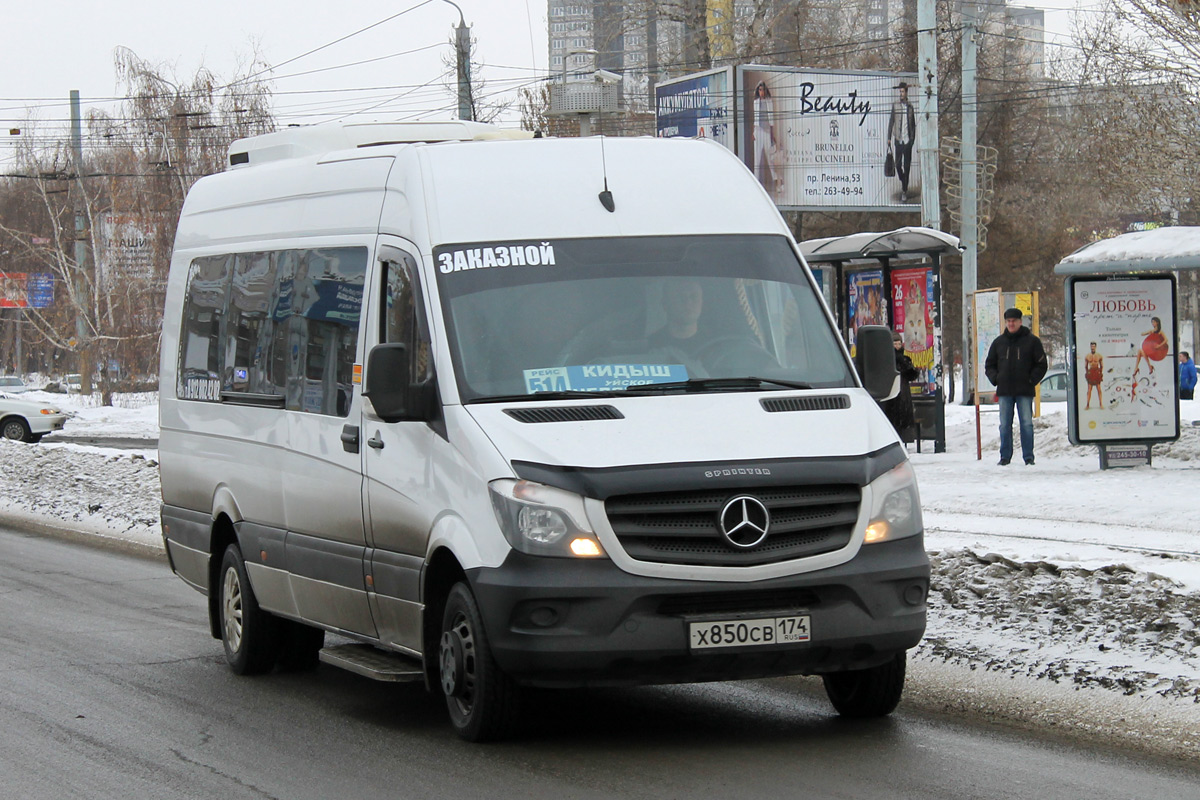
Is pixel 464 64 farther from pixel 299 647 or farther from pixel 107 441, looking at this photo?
pixel 299 647

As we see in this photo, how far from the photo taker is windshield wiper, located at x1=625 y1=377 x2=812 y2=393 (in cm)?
677

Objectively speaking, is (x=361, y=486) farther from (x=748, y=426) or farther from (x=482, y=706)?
(x=748, y=426)

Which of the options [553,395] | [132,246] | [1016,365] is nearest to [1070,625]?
[553,395]

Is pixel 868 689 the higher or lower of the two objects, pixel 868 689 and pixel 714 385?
the lower

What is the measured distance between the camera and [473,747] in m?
6.65

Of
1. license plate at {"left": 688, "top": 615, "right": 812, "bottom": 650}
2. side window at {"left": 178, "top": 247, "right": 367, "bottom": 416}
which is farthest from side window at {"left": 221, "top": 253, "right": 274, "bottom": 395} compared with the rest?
license plate at {"left": 688, "top": 615, "right": 812, "bottom": 650}

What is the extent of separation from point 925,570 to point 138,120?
50.2 meters

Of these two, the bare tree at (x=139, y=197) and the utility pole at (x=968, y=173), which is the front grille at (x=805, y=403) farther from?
the bare tree at (x=139, y=197)

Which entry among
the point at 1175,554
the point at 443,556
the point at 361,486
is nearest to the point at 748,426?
the point at 443,556

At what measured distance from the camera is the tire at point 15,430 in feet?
124

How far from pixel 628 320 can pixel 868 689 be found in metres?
1.84

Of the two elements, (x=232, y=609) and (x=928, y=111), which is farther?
(x=928, y=111)

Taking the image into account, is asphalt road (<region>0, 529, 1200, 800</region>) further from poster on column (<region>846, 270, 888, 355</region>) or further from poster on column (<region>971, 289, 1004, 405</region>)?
poster on column (<region>971, 289, 1004, 405</region>)

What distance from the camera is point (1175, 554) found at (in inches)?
434
